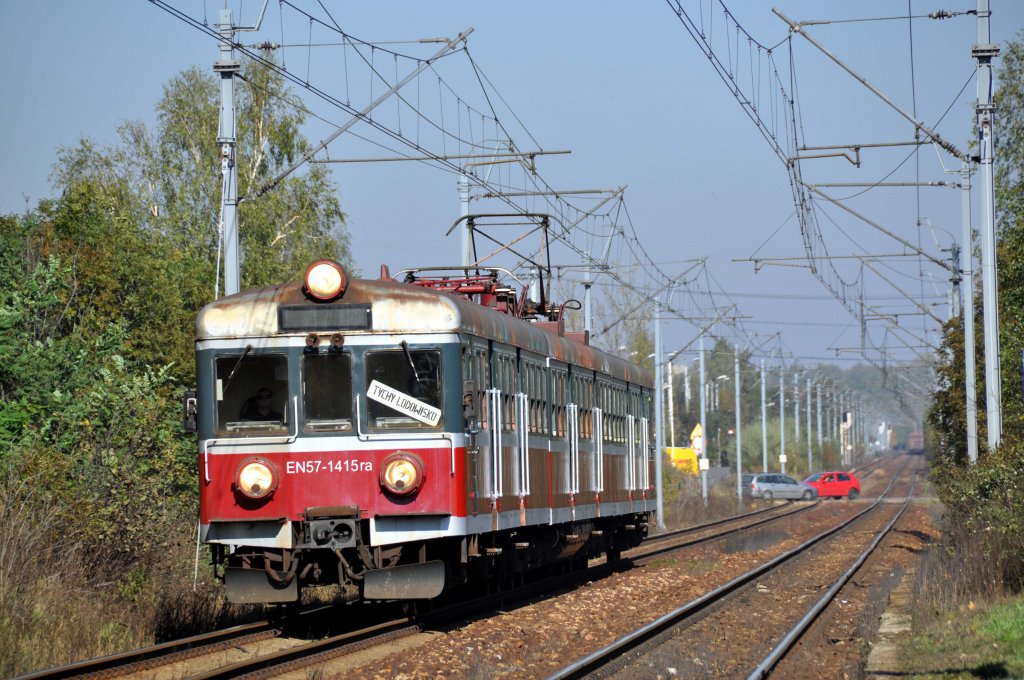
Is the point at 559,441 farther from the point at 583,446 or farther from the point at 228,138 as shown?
the point at 228,138

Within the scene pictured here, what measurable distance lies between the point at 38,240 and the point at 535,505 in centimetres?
1285

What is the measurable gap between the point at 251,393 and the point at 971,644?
6.22 metres

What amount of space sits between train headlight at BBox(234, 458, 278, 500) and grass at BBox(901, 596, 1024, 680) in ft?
17.2

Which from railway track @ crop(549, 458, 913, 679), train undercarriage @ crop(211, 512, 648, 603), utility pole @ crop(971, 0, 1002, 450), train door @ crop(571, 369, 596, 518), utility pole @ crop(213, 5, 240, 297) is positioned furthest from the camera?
utility pole @ crop(971, 0, 1002, 450)

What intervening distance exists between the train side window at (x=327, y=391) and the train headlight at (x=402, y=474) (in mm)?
507

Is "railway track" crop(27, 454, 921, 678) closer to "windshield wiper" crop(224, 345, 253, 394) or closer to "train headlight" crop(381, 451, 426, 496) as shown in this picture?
"train headlight" crop(381, 451, 426, 496)

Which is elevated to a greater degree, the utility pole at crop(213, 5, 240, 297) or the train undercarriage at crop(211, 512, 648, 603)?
the utility pole at crop(213, 5, 240, 297)

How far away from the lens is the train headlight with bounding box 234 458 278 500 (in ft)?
40.0

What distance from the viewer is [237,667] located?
10203 mm

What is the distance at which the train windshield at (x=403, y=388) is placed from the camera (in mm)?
12430

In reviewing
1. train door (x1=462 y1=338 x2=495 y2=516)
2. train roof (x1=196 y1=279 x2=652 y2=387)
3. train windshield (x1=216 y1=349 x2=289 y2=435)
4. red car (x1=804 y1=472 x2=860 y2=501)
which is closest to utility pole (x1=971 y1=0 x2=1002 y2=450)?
train door (x1=462 y1=338 x2=495 y2=516)

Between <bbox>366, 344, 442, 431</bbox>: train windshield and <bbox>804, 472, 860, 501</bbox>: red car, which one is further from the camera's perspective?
<bbox>804, 472, 860, 501</bbox>: red car

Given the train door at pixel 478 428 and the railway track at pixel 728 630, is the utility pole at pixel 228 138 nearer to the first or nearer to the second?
the train door at pixel 478 428

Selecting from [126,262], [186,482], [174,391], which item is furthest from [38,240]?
[186,482]
